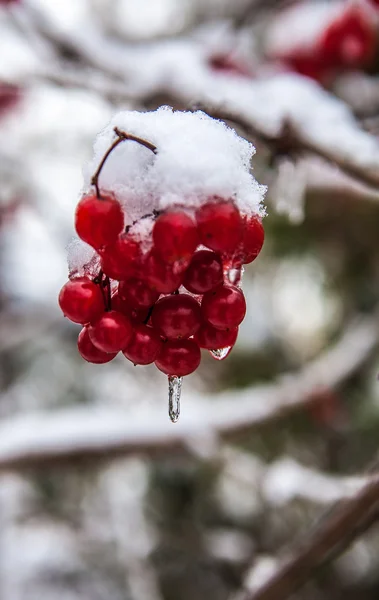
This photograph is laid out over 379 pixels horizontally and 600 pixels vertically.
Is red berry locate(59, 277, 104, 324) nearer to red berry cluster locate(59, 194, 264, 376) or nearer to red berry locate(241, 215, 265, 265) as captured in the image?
red berry cluster locate(59, 194, 264, 376)

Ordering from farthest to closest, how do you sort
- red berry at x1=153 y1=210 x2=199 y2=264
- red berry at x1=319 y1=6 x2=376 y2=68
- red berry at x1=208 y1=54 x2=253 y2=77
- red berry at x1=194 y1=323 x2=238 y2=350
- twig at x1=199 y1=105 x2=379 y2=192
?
red berry at x1=319 y1=6 x2=376 y2=68 → red berry at x1=208 y1=54 x2=253 y2=77 → twig at x1=199 y1=105 x2=379 y2=192 → red berry at x1=194 y1=323 x2=238 y2=350 → red berry at x1=153 y1=210 x2=199 y2=264

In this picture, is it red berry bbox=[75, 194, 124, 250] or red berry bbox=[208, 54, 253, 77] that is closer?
red berry bbox=[75, 194, 124, 250]

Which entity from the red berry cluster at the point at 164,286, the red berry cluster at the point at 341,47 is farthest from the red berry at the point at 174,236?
the red berry cluster at the point at 341,47

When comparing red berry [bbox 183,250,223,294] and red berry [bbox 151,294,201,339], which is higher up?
red berry [bbox 183,250,223,294]

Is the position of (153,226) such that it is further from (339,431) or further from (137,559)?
(339,431)

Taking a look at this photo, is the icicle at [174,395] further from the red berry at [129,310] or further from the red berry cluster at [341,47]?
the red berry cluster at [341,47]

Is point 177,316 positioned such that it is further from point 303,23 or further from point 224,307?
point 303,23

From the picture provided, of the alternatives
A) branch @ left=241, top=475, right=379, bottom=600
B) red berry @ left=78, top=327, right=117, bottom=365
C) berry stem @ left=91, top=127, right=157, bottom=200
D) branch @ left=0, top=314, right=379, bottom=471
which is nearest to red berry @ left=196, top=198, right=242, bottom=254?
berry stem @ left=91, top=127, right=157, bottom=200
